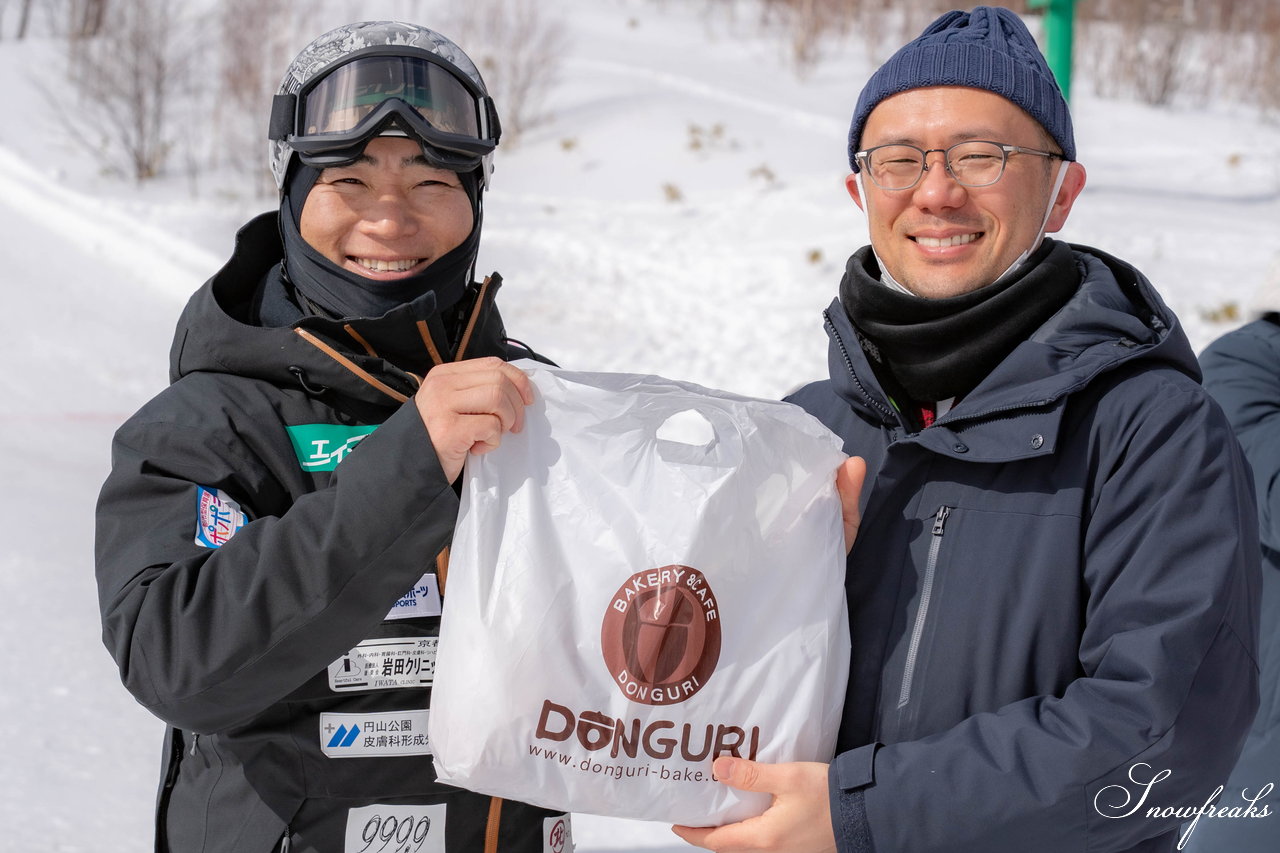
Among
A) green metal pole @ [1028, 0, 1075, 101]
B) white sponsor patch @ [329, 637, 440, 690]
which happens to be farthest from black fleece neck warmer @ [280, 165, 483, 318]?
green metal pole @ [1028, 0, 1075, 101]

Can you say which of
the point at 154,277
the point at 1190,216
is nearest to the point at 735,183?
the point at 1190,216

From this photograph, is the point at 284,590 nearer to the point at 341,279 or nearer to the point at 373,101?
the point at 341,279

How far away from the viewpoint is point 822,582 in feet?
5.42

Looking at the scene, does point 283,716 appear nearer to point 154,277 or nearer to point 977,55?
point 977,55

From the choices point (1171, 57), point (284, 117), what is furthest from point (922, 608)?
point (1171, 57)

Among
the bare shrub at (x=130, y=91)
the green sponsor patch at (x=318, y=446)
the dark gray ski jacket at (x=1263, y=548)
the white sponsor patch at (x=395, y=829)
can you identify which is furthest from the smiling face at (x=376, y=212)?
the bare shrub at (x=130, y=91)

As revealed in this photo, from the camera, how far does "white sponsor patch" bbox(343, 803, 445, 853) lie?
1.81 metres

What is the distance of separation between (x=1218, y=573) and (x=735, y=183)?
35.7 ft

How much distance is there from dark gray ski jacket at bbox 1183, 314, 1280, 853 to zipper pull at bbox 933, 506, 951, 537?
97 cm

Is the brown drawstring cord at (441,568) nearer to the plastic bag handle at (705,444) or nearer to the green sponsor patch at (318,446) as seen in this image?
the green sponsor patch at (318,446)

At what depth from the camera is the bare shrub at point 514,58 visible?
582 inches

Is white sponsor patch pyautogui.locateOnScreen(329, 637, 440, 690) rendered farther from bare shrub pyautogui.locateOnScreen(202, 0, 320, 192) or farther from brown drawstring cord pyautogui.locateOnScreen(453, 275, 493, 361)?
bare shrub pyautogui.locateOnScreen(202, 0, 320, 192)

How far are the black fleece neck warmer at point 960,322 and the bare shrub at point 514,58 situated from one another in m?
13.1

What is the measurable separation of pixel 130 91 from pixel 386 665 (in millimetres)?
13107
